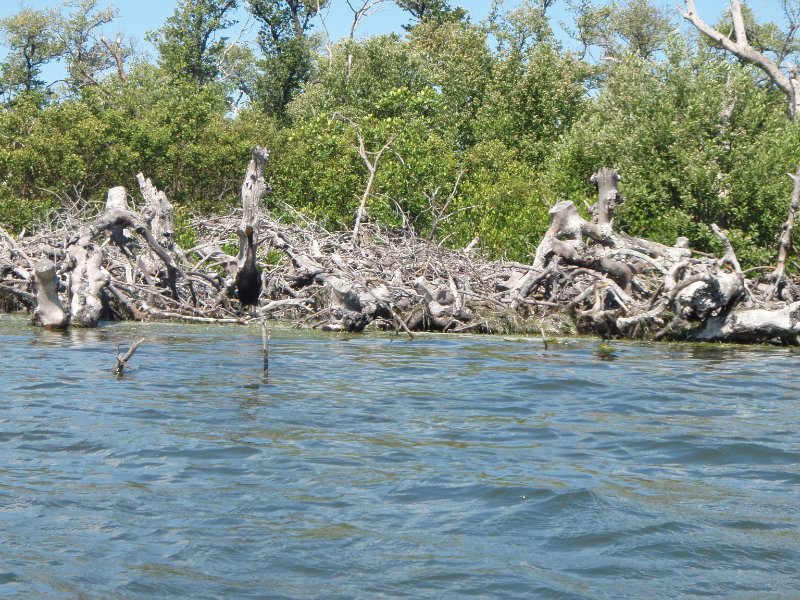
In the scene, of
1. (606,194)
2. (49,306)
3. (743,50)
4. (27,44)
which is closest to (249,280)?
(49,306)

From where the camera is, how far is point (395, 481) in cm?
710

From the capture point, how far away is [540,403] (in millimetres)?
10383

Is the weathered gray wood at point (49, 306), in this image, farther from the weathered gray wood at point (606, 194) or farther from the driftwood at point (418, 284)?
the weathered gray wood at point (606, 194)

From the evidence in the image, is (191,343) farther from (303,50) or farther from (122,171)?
(303,50)

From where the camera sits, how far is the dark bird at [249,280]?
15038 millimetres

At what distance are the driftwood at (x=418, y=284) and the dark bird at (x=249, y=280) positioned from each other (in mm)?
337

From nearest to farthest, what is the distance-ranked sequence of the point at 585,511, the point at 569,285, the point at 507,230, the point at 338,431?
the point at 585,511
the point at 338,431
the point at 569,285
the point at 507,230

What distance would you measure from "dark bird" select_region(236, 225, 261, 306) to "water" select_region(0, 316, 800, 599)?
271 centimetres

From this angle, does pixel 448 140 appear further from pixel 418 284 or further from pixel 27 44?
pixel 27 44

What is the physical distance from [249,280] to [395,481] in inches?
346

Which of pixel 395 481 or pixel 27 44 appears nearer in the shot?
pixel 395 481

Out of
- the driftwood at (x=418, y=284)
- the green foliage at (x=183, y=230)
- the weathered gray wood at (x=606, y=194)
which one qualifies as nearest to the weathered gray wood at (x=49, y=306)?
the driftwood at (x=418, y=284)

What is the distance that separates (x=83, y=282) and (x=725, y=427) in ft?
34.7

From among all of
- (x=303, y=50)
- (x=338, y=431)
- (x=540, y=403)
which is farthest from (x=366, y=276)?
(x=303, y=50)
